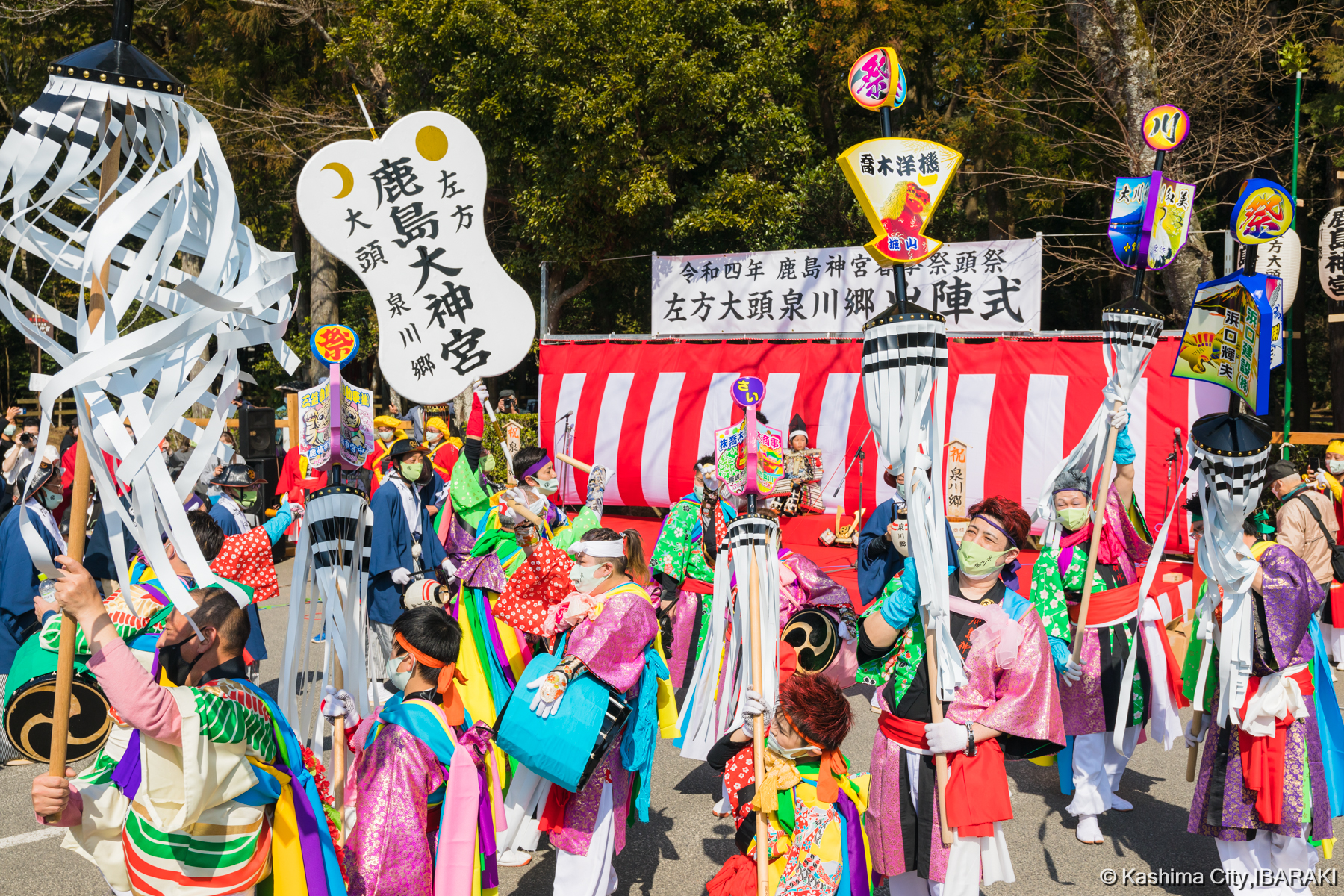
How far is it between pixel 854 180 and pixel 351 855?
9.19ft

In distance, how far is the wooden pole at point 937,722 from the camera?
327cm

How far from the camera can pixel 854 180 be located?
3627 mm

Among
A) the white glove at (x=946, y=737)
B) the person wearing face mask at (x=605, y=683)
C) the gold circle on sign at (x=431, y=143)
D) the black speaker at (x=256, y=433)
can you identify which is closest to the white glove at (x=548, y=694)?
the person wearing face mask at (x=605, y=683)

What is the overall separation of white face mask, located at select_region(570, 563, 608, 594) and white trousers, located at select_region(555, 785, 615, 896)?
0.77m

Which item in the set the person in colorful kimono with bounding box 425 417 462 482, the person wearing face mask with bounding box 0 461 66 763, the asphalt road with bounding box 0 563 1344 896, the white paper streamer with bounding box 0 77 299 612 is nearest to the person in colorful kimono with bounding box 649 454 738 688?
the asphalt road with bounding box 0 563 1344 896

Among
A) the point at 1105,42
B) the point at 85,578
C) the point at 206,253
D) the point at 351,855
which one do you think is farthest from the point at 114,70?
the point at 1105,42

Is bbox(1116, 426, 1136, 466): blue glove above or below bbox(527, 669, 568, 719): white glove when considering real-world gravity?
above

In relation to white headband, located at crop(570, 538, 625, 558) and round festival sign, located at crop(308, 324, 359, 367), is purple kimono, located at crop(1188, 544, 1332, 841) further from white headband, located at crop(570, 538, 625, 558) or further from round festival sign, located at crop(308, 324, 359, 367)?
round festival sign, located at crop(308, 324, 359, 367)

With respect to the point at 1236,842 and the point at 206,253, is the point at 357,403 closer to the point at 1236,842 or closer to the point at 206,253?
the point at 206,253

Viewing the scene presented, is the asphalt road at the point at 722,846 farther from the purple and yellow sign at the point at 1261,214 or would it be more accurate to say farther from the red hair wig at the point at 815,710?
the purple and yellow sign at the point at 1261,214

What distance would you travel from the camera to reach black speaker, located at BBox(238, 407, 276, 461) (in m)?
12.4

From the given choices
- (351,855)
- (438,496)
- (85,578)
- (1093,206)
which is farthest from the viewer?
(1093,206)

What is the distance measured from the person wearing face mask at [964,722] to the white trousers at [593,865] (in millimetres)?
1007

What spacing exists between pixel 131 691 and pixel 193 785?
33cm
